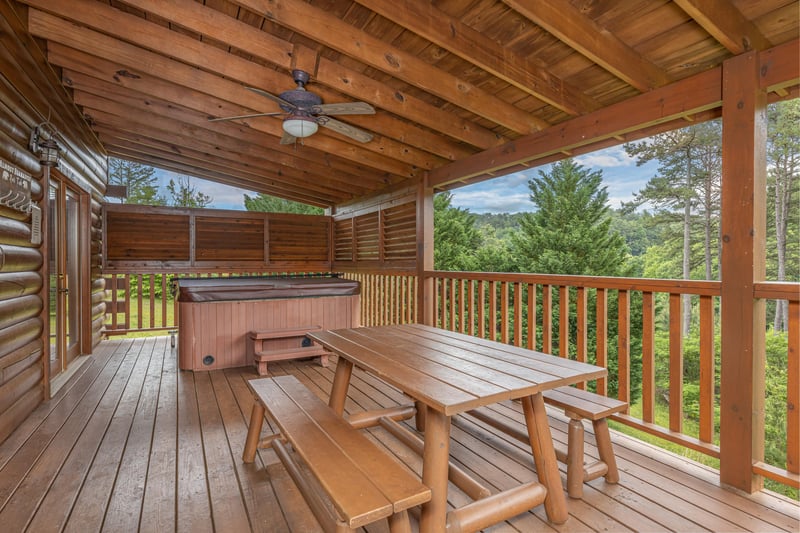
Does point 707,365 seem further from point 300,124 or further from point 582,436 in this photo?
point 300,124

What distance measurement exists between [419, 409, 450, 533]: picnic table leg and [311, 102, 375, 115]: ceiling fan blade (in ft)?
7.54

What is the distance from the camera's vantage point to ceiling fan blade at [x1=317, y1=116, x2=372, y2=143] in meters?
3.37

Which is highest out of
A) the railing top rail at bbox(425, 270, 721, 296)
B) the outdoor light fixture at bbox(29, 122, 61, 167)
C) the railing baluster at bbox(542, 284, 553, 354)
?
the outdoor light fixture at bbox(29, 122, 61, 167)

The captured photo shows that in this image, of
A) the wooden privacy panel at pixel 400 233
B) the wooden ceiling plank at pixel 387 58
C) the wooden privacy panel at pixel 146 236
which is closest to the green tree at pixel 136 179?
the wooden privacy panel at pixel 146 236

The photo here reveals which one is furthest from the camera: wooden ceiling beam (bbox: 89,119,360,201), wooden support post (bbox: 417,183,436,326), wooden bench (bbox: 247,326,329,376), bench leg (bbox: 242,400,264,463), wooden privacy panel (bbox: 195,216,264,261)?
wooden privacy panel (bbox: 195,216,264,261)

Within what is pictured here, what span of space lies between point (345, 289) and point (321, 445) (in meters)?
3.29

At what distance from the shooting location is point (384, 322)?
6.06 metres

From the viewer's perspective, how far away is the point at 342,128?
11.5 ft

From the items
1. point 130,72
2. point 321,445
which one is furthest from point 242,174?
point 321,445

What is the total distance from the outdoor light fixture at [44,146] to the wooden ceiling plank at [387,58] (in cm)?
202

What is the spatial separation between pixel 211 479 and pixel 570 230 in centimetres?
1518

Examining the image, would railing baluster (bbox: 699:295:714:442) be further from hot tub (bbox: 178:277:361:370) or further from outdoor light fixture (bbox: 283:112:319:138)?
hot tub (bbox: 178:277:361:370)

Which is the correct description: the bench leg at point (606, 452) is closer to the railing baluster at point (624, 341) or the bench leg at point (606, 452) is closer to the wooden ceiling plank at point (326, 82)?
the railing baluster at point (624, 341)

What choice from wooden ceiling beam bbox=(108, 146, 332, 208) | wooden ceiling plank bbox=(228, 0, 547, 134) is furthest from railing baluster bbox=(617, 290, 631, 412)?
wooden ceiling beam bbox=(108, 146, 332, 208)
